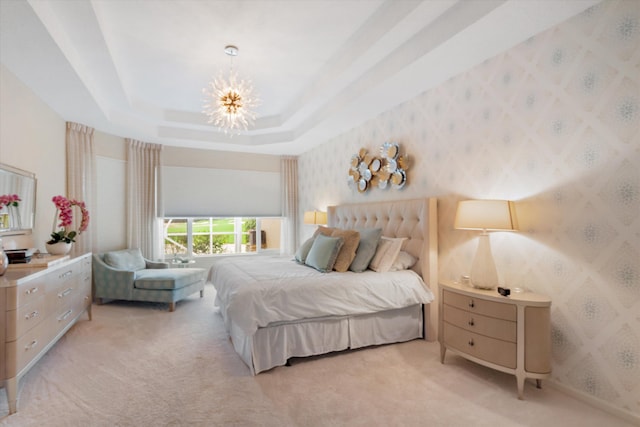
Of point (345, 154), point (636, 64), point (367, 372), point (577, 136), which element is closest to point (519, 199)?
point (577, 136)

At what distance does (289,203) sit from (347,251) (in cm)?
359

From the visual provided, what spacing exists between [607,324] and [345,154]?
368 cm

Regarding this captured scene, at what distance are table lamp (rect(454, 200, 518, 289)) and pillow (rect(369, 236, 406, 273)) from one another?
87 centimetres

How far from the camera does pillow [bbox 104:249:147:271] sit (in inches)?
183

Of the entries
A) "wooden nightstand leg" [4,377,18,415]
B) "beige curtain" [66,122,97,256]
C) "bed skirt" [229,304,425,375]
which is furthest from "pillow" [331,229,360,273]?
"beige curtain" [66,122,97,256]

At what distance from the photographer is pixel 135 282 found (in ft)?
14.5

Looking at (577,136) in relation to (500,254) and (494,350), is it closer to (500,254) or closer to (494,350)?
(500,254)

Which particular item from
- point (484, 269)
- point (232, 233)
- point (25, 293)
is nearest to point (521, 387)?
point (484, 269)

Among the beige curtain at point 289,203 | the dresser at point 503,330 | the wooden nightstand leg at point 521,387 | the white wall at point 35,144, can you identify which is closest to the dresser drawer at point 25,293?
the white wall at point 35,144

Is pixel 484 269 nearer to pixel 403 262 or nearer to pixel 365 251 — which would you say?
pixel 403 262

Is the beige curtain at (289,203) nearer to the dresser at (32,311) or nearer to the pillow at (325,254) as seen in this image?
the pillow at (325,254)

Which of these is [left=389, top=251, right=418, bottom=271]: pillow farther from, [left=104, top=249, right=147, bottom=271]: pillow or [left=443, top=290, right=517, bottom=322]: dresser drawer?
[left=104, top=249, right=147, bottom=271]: pillow

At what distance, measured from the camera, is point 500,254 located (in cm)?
277

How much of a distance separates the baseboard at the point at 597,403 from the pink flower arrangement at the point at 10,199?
4.56 meters
